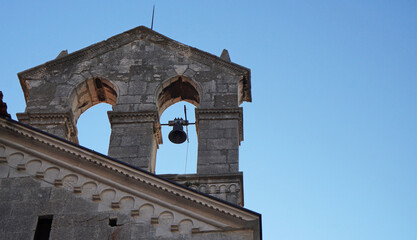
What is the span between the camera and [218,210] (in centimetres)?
1333

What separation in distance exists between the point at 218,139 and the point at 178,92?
2.05 m

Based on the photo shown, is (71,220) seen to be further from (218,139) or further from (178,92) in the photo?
(178,92)

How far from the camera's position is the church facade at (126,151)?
43.4ft

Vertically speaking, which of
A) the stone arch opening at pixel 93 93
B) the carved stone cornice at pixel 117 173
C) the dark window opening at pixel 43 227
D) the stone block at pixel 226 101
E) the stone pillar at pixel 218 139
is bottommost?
the dark window opening at pixel 43 227

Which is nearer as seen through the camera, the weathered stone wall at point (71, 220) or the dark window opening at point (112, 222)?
the weathered stone wall at point (71, 220)

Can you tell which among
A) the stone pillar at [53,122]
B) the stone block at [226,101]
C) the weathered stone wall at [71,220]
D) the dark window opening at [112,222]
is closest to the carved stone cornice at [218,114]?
the stone block at [226,101]

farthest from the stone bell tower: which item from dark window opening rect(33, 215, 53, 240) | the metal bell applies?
dark window opening rect(33, 215, 53, 240)

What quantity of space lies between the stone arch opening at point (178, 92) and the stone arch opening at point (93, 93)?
1.12m

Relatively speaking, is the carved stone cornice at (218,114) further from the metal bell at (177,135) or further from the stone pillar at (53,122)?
the stone pillar at (53,122)

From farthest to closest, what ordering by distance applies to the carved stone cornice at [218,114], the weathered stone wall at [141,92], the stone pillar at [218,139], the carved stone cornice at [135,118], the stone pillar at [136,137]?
the carved stone cornice at [218,114], the carved stone cornice at [135,118], the weathered stone wall at [141,92], the stone pillar at [136,137], the stone pillar at [218,139]

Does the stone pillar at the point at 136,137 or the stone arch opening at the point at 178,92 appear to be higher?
the stone arch opening at the point at 178,92

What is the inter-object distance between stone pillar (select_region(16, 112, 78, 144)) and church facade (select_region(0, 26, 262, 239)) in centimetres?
2

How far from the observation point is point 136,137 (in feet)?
56.9

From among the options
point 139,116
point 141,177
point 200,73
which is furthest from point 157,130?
point 141,177
